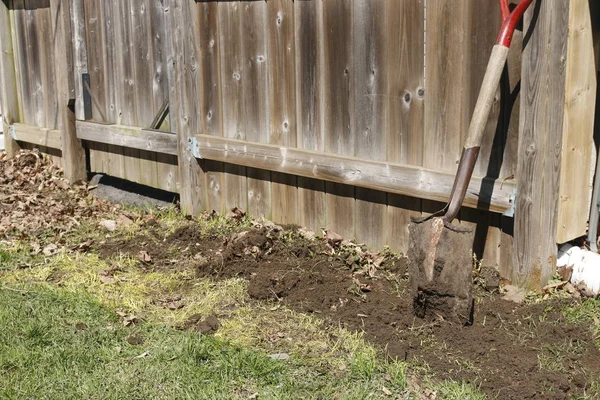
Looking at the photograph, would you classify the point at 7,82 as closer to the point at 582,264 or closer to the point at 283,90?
the point at 283,90

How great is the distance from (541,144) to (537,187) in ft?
0.83

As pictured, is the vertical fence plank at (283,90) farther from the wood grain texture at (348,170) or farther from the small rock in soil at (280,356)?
the small rock in soil at (280,356)

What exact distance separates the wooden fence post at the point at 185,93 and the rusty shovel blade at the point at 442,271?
3188 millimetres

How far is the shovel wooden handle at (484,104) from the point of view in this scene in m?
4.66

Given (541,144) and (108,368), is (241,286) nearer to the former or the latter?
(108,368)

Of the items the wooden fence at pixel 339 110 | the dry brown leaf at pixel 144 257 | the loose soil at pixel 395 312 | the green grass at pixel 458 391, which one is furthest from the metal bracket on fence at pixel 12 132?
the green grass at pixel 458 391

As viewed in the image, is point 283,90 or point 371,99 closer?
point 371,99

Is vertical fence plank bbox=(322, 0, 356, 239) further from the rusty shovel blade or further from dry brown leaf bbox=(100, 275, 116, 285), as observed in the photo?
dry brown leaf bbox=(100, 275, 116, 285)

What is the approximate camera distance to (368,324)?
4797 mm

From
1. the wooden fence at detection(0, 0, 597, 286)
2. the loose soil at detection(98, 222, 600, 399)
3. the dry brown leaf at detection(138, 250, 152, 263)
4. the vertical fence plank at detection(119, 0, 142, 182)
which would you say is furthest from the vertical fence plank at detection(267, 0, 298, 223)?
the vertical fence plank at detection(119, 0, 142, 182)

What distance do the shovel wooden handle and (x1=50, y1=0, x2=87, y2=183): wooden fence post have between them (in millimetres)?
5405

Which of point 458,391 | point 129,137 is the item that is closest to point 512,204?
point 458,391

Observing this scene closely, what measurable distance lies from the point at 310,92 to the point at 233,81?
3.20ft

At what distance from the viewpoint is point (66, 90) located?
9070 millimetres
